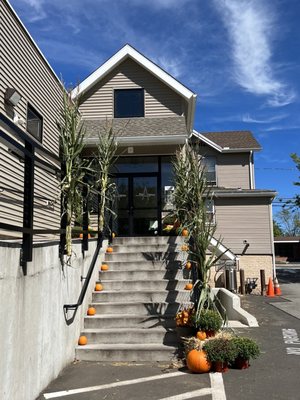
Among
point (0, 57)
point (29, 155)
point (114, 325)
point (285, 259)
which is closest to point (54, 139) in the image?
point (0, 57)

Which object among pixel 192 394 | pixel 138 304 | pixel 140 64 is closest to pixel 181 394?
pixel 192 394

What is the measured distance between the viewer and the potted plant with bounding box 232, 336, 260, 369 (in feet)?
17.8

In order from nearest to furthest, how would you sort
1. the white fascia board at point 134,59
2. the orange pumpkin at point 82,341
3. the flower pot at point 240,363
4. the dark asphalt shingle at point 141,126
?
the flower pot at point 240,363, the orange pumpkin at point 82,341, the dark asphalt shingle at point 141,126, the white fascia board at point 134,59

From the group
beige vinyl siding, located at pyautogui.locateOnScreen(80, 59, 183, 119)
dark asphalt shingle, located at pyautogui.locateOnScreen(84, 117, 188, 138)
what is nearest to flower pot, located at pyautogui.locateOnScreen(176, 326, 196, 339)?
dark asphalt shingle, located at pyautogui.locateOnScreen(84, 117, 188, 138)

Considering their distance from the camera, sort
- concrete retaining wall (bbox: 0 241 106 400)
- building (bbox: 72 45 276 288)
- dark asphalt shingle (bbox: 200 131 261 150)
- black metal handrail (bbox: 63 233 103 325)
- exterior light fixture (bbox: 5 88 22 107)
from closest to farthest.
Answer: concrete retaining wall (bbox: 0 241 106 400) < black metal handrail (bbox: 63 233 103 325) < exterior light fixture (bbox: 5 88 22 107) < building (bbox: 72 45 276 288) < dark asphalt shingle (bbox: 200 131 261 150)

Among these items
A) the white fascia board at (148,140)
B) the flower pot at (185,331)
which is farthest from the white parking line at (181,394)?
the white fascia board at (148,140)

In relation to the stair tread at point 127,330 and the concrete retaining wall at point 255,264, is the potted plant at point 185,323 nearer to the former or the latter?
the stair tread at point 127,330

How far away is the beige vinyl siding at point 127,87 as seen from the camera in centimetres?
1410

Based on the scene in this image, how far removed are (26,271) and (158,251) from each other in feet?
16.1

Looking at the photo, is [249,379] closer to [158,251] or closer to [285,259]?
[158,251]

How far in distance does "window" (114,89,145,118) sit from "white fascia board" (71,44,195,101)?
31.6 inches

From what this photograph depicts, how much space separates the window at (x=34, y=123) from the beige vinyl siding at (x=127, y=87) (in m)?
4.54

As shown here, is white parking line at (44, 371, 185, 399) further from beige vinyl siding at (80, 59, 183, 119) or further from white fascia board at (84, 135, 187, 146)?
beige vinyl siding at (80, 59, 183, 119)

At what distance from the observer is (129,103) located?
47.3 ft
